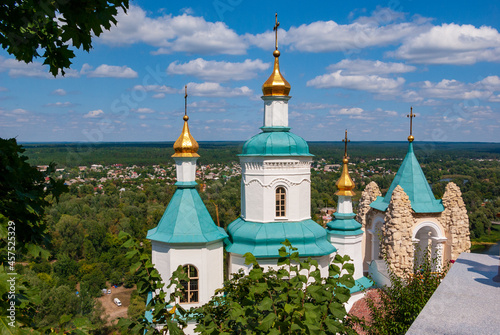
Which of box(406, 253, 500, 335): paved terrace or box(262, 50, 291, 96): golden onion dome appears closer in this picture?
box(406, 253, 500, 335): paved terrace

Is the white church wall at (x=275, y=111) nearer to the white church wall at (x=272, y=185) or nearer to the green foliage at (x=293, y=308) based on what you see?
the white church wall at (x=272, y=185)

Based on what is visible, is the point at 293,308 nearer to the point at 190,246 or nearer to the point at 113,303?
the point at 190,246

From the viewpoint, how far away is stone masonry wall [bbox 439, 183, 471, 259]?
14133 millimetres

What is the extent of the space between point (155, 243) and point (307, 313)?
7.91 meters

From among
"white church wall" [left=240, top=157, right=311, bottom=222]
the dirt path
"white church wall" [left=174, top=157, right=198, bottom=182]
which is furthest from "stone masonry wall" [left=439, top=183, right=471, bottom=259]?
the dirt path

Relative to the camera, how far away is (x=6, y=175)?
3283 millimetres

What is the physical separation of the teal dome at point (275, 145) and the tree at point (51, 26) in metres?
8.77

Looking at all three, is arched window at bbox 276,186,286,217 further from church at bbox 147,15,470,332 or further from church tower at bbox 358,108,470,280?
church tower at bbox 358,108,470,280

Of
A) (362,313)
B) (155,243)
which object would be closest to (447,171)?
(362,313)

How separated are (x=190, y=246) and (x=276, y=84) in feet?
19.1

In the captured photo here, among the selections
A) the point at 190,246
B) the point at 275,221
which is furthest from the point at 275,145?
the point at 190,246

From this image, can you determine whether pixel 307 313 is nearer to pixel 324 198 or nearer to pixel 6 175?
pixel 6 175

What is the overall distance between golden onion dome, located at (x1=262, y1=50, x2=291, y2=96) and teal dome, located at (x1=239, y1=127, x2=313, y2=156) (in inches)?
53.3

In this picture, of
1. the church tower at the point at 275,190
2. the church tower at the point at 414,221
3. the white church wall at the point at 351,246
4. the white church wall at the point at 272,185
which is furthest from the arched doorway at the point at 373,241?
the white church wall at the point at 272,185
